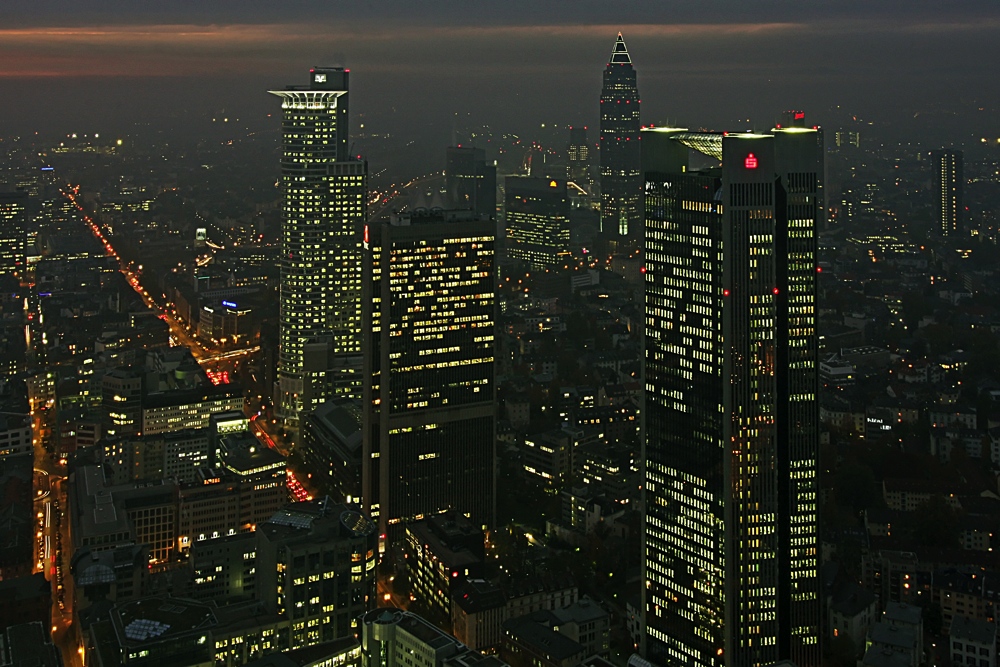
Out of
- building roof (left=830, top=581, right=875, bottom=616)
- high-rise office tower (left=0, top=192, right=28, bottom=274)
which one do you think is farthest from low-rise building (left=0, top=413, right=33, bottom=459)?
high-rise office tower (left=0, top=192, right=28, bottom=274)

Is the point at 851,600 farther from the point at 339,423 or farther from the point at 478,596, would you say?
the point at 339,423

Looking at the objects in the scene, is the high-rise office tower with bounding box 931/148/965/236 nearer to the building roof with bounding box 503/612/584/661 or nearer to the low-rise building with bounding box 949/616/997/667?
the low-rise building with bounding box 949/616/997/667

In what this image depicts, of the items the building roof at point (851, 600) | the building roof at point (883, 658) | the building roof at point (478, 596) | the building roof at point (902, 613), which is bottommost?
the building roof at point (851, 600)

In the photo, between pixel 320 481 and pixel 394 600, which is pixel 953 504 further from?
pixel 320 481

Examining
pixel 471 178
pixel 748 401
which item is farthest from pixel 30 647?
pixel 471 178

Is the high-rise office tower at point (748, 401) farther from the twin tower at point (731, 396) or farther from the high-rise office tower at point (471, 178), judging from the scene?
the high-rise office tower at point (471, 178)

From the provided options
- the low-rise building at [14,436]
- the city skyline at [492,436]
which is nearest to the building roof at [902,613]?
the city skyline at [492,436]
